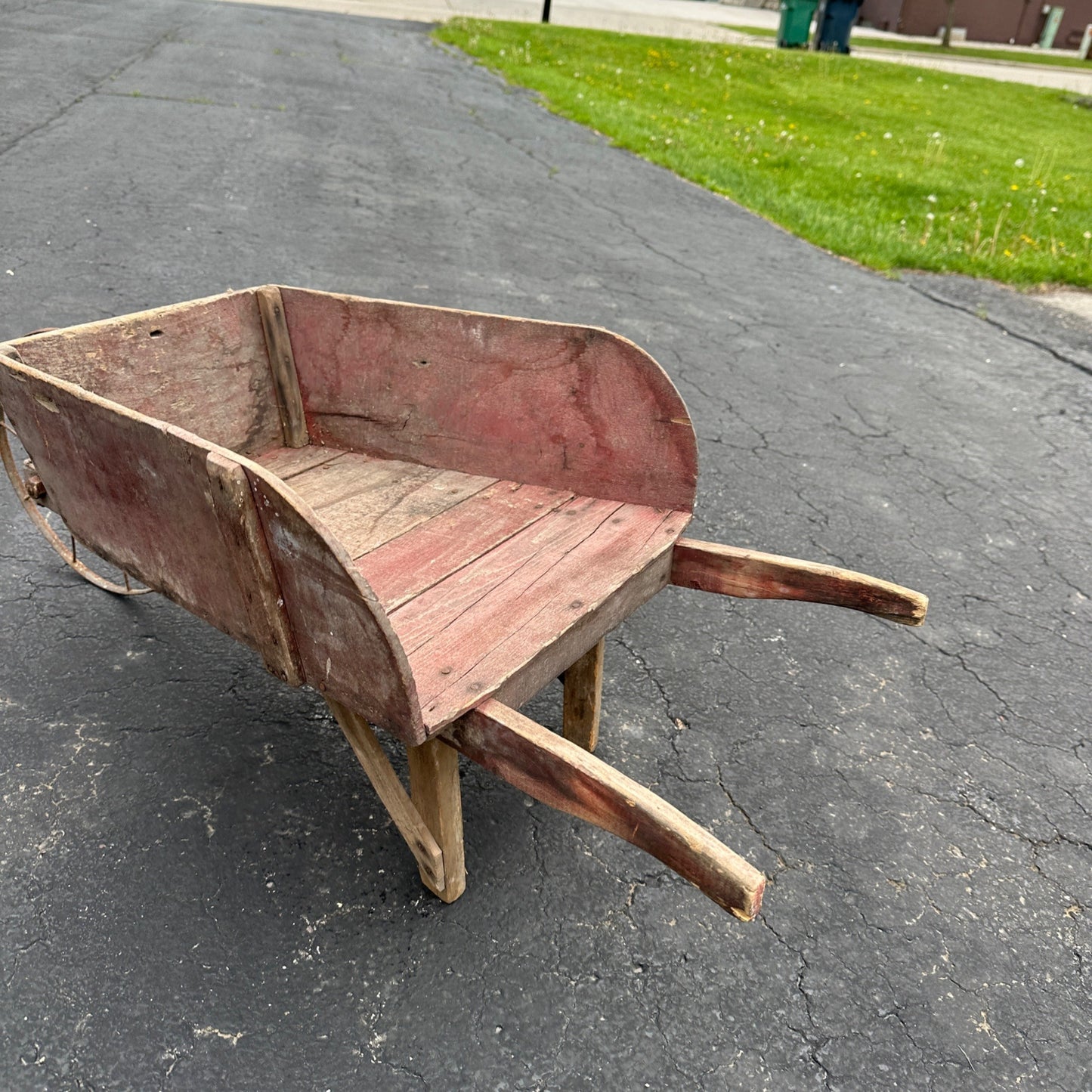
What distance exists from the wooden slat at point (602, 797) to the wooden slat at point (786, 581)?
0.76 metres

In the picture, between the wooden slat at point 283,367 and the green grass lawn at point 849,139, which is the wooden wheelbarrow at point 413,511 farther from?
the green grass lawn at point 849,139

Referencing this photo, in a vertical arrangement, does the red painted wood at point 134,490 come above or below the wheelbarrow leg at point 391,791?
above

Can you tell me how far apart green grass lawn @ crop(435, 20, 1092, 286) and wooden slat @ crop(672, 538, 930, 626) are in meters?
6.22

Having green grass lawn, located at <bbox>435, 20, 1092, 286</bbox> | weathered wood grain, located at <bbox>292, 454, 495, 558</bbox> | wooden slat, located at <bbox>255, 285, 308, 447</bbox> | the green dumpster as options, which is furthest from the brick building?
weathered wood grain, located at <bbox>292, 454, 495, 558</bbox>

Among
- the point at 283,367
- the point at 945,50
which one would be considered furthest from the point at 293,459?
the point at 945,50

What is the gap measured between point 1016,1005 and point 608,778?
1.29 metres

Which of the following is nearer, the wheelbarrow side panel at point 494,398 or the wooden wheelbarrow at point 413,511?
the wooden wheelbarrow at point 413,511

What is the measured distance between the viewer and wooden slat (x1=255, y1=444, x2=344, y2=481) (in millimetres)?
2766

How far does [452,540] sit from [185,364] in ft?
3.29

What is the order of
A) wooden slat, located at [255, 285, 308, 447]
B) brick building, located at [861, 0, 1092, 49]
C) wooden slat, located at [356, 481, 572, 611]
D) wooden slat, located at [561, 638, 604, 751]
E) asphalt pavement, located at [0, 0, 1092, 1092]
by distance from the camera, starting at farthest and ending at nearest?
1. brick building, located at [861, 0, 1092, 49]
2. wooden slat, located at [255, 285, 308, 447]
3. wooden slat, located at [561, 638, 604, 751]
4. wooden slat, located at [356, 481, 572, 611]
5. asphalt pavement, located at [0, 0, 1092, 1092]

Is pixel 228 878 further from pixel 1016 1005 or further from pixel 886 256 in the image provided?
pixel 886 256

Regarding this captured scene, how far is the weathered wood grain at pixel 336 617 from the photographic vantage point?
1.54m

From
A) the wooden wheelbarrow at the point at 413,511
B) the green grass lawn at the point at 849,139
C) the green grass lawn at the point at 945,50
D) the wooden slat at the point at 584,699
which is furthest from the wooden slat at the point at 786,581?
the green grass lawn at the point at 945,50

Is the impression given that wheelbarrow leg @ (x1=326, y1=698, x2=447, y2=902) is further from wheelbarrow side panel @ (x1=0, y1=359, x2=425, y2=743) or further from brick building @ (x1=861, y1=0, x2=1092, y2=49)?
brick building @ (x1=861, y1=0, x2=1092, y2=49)
